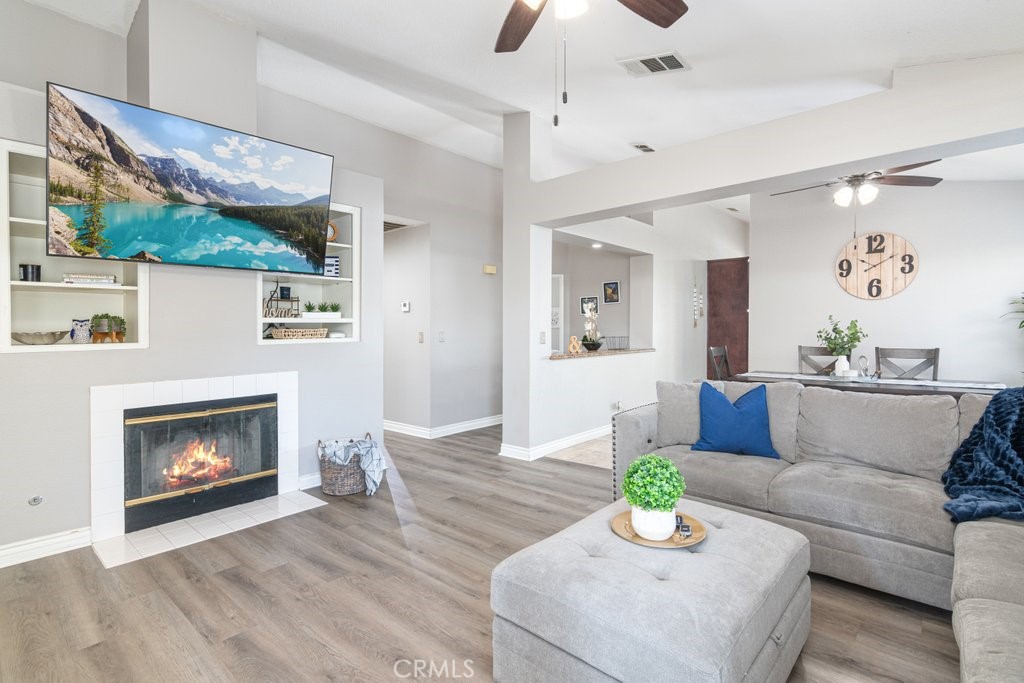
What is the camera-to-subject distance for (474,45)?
355 cm

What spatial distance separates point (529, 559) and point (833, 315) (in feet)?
17.5

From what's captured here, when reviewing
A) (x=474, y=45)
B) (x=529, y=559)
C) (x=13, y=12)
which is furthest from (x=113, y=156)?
(x=529, y=559)

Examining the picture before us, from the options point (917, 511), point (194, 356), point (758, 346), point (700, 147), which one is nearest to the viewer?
point (917, 511)

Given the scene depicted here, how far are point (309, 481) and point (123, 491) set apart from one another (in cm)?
121

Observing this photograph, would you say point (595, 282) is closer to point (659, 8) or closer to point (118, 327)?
point (659, 8)

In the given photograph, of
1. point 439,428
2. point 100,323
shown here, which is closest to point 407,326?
point 439,428

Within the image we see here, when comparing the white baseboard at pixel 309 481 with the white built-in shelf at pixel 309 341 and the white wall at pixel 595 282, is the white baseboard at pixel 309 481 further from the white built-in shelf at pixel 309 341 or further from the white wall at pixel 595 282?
the white wall at pixel 595 282

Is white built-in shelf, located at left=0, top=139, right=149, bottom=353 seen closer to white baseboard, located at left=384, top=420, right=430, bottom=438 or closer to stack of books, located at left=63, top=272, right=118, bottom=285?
stack of books, located at left=63, top=272, right=118, bottom=285

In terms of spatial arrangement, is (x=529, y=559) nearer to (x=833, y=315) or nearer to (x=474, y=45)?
(x=474, y=45)

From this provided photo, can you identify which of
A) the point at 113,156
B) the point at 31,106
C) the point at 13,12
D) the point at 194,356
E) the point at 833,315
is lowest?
the point at 194,356

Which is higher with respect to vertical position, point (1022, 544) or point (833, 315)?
point (833, 315)

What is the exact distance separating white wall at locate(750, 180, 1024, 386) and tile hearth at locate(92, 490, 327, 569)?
17.7 ft

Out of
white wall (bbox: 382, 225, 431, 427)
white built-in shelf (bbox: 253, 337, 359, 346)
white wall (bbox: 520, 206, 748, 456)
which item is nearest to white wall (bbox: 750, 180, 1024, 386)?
white wall (bbox: 520, 206, 748, 456)

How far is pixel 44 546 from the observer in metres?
2.81
